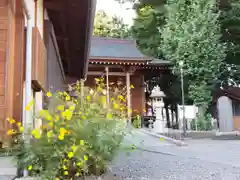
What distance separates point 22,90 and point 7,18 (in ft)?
2.47

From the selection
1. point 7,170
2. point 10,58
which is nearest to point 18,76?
point 10,58

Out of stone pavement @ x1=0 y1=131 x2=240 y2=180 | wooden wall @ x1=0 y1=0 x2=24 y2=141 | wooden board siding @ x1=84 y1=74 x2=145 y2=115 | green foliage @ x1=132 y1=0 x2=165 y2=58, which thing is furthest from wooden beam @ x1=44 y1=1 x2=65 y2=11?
green foliage @ x1=132 y1=0 x2=165 y2=58

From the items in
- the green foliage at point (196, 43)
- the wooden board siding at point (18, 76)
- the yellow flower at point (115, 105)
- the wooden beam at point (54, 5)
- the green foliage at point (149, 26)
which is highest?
the green foliage at point (149, 26)

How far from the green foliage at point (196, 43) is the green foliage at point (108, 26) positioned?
11954 millimetres

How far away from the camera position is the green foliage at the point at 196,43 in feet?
46.6

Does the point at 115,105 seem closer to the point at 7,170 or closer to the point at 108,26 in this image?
the point at 7,170

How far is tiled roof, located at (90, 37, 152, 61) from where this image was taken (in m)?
15.2

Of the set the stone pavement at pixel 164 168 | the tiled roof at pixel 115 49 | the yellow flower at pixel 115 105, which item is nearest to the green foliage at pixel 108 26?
the tiled roof at pixel 115 49

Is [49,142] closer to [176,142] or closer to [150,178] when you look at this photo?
[150,178]

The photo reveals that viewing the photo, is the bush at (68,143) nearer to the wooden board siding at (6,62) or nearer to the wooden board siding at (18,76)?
the wooden board siding at (6,62)

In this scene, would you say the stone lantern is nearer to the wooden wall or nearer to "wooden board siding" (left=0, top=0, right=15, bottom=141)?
the wooden wall

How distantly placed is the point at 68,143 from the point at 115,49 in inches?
577

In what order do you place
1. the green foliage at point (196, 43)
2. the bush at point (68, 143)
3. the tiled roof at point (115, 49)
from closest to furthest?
the bush at point (68, 143), the green foliage at point (196, 43), the tiled roof at point (115, 49)

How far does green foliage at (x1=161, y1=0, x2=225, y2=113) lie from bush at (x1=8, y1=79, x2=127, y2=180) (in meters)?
12.2
